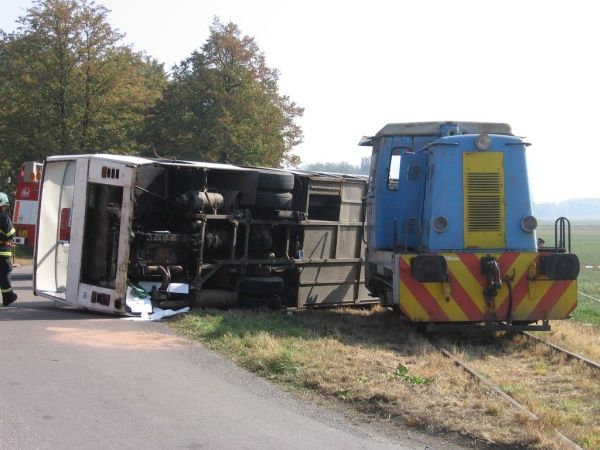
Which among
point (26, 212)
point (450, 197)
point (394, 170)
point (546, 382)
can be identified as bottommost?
point (546, 382)

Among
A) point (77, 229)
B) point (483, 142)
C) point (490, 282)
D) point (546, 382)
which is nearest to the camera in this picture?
point (546, 382)

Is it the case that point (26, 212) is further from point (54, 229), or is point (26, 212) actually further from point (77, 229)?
point (77, 229)

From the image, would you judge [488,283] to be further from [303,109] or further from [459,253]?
[303,109]

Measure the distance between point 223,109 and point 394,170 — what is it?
1940 cm

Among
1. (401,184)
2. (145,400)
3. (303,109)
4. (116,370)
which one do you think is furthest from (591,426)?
(303,109)

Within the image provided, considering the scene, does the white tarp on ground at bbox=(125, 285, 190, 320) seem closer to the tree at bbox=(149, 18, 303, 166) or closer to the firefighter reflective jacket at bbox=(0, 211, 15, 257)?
the firefighter reflective jacket at bbox=(0, 211, 15, 257)

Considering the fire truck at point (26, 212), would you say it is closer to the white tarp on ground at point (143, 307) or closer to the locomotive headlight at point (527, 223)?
the white tarp on ground at point (143, 307)

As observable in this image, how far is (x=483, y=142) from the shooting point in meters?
10.3

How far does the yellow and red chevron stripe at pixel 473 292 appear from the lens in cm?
1002

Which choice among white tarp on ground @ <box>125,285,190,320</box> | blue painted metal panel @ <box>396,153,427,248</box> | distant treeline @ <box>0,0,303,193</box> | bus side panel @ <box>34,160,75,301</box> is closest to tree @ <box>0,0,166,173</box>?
distant treeline @ <box>0,0,303,193</box>

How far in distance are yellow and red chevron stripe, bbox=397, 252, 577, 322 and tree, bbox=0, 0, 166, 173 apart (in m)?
21.5

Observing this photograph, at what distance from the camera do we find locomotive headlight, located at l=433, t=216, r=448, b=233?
10320 mm

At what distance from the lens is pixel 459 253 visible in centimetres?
1009

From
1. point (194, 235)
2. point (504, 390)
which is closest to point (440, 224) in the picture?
point (504, 390)
